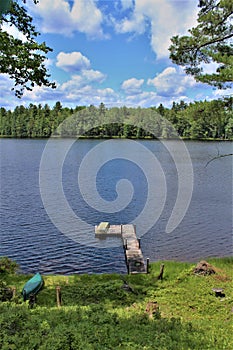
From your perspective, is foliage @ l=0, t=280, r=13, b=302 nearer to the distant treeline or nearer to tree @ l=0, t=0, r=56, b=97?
tree @ l=0, t=0, r=56, b=97

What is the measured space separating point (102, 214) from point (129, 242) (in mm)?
8640

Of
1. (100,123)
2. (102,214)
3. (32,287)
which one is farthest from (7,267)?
(100,123)

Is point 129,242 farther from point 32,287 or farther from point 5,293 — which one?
point 5,293

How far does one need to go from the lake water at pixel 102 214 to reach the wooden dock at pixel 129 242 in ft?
2.17

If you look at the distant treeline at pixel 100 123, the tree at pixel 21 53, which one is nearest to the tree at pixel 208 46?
the tree at pixel 21 53

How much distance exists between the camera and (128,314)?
979 centimetres

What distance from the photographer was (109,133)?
117812 mm

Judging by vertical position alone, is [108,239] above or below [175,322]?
below

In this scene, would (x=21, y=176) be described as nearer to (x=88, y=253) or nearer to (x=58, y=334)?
(x=88, y=253)

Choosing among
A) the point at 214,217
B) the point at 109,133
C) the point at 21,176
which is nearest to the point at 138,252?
the point at 214,217

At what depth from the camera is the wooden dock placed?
1836cm

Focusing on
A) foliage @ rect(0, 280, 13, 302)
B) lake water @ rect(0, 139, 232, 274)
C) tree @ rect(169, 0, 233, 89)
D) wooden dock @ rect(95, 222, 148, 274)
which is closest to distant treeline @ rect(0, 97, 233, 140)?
lake water @ rect(0, 139, 232, 274)

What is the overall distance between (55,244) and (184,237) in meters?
8.84

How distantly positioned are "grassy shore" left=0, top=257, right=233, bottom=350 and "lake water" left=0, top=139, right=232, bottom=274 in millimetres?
4203
